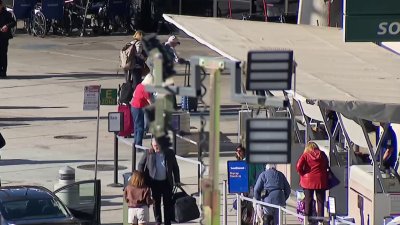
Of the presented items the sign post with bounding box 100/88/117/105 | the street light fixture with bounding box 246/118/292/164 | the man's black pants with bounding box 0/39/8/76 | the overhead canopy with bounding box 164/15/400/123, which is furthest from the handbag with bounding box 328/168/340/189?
the man's black pants with bounding box 0/39/8/76

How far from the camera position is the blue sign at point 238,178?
16.0 m

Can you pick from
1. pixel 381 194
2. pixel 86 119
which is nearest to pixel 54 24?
pixel 86 119

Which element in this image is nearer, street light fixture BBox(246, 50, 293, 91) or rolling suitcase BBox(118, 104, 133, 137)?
street light fixture BBox(246, 50, 293, 91)

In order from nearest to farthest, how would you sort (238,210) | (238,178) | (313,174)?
1. (238,178)
2. (238,210)
3. (313,174)

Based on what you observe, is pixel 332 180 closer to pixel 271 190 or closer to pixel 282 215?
pixel 271 190

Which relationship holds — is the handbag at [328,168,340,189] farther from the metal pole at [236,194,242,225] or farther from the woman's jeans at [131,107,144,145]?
the woman's jeans at [131,107,144,145]

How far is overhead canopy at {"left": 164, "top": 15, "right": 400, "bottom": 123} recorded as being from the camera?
13.3 metres

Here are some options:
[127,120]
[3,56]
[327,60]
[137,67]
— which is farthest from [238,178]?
[3,56]

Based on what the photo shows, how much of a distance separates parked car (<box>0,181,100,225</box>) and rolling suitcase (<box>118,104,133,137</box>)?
515 cm

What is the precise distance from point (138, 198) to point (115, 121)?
3.47m

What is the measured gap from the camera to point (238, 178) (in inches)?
637

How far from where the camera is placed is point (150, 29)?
40.3 metres

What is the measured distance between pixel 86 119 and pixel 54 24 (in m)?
15.1

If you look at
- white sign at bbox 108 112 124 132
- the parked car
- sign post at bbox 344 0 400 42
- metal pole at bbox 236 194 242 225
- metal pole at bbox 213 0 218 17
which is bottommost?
metal pole at bbox 236 194 242 225
